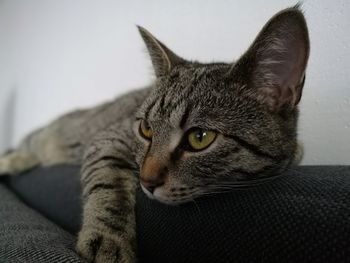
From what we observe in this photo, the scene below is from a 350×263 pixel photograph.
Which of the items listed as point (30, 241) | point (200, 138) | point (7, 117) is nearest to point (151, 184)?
point (200, 138)

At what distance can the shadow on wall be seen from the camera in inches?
129

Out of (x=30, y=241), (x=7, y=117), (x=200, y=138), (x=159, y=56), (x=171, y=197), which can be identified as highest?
(x=159, y=56)

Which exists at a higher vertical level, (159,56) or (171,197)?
(159,56)

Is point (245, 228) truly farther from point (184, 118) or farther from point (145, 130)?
point (145, 130)

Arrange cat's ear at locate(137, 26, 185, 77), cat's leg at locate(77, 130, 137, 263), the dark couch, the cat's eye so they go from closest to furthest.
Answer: the dark couch → cat's leg at locate(77, 130, 137, 263) → the cat's eye → cat's ear at locate(137, 26, 185, 77)

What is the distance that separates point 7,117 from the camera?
11.1ft

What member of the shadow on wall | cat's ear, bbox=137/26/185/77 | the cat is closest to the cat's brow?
the cat

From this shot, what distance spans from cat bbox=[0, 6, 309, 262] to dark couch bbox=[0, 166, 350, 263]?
0.04m

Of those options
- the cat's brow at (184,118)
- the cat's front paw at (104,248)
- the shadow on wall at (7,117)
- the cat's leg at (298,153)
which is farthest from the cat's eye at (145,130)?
the shadow on wall at (7,117)

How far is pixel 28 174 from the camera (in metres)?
1.76

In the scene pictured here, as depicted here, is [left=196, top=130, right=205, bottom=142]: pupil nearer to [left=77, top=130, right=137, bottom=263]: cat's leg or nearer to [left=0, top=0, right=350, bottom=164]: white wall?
[left=77, top=130, right=137, bottom=263]: cat's leg

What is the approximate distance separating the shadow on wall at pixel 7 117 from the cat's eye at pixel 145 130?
2683 mm

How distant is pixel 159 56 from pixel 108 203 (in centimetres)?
44

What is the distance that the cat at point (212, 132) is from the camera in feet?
2.46
